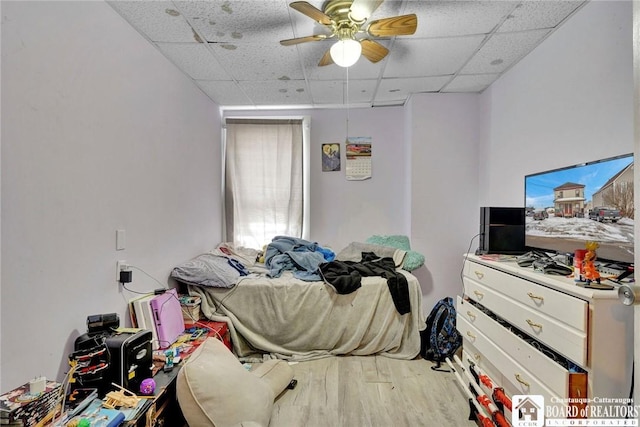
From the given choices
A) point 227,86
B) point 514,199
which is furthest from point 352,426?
point 227,86

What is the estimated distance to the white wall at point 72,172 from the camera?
1.20 m

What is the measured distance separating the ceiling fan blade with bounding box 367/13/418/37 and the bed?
1915 mm

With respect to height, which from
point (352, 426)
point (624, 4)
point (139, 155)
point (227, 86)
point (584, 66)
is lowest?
point (352, 426)

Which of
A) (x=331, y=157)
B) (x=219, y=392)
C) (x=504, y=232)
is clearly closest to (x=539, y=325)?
(x=504, y=232)

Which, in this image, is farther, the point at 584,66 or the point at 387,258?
the point at 387,258

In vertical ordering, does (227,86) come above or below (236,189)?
above

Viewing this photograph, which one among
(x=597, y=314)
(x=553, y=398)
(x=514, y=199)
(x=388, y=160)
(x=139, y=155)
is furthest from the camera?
(x=388, y=160)

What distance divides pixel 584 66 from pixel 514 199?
1.08 metres

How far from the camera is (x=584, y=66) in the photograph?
5.58 ft

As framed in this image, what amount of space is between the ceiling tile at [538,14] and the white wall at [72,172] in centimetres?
249

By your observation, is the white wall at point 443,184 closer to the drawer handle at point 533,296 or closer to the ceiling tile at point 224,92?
the drawer handle at point 533,296

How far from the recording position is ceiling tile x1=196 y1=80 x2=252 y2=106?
2.84 m

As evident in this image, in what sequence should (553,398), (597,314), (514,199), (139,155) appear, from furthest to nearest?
(514,199) < (139,155) < (553,398) < (597,314)

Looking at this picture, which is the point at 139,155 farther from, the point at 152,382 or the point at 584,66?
the point at 584,66
